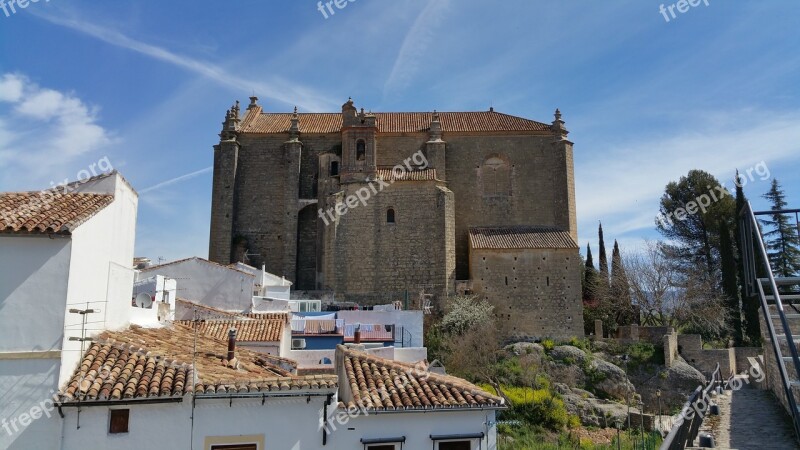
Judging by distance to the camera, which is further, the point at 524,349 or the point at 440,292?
the point at 440,292

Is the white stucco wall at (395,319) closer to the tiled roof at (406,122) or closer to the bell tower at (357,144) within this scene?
the bell tower at (357,144)

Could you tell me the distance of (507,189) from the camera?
3734cm

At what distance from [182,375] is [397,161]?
28785 millimetres

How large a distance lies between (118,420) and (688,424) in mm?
7712

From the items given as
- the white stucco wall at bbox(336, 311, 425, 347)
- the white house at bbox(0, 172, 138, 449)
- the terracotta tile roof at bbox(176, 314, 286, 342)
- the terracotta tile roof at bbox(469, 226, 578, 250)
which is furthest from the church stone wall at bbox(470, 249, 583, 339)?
the white house at bbox(0, 172, 138, 449)

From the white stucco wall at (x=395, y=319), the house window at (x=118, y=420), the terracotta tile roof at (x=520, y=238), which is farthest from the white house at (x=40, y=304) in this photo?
the terracotta tile roof at (x=520, y=238)

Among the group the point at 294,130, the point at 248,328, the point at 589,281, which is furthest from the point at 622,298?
the point at 248,328

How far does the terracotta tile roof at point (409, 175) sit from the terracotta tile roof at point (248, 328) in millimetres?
16962

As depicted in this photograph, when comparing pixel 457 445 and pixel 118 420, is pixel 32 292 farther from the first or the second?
pixel 457 445

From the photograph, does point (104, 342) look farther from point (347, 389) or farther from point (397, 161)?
point (397, 161)

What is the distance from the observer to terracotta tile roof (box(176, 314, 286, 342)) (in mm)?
17312

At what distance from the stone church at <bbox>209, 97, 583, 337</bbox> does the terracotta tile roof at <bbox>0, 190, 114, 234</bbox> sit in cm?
2336

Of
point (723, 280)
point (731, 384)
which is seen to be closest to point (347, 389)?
point (731, 384)

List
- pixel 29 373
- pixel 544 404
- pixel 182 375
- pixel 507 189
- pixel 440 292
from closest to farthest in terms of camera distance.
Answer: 1. pixel 29 373
2. pixel 182 375
3. pixel 544 404
4. pixel 440 292
5. pixel 507 189
